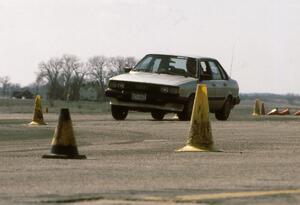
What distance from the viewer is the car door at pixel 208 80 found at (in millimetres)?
23981

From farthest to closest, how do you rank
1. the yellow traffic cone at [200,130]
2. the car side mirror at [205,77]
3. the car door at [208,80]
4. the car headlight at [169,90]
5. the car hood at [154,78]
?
the car door at [208,80] < the car side mirror at [205,77] < the car hood at [154,78] < the car headlight at [169,90] < the yellow traffic cone at [200,130]

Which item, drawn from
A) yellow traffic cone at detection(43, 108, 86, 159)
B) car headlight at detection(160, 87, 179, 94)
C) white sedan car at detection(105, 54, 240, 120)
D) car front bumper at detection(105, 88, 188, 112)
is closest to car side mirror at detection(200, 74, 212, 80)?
white sedan car at detection(105, 54, 240, 120)

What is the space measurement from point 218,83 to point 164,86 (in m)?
2.62

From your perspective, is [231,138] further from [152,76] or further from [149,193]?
[149,193]

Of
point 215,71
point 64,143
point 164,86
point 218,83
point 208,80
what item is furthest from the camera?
point 215,71

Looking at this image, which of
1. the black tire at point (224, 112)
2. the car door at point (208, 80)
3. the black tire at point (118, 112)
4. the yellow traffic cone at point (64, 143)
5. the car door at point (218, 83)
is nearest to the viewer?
the yellow traffic cone at point (64, 143)

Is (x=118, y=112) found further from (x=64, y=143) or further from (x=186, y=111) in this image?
(x=64, y=143)

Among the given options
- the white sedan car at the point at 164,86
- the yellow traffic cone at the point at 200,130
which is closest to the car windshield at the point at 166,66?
the white sedan car at the point at 164,86

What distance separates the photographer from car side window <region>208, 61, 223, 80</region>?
24.8 meters

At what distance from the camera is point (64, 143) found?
12.0m

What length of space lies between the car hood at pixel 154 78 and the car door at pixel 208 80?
0.50 meters

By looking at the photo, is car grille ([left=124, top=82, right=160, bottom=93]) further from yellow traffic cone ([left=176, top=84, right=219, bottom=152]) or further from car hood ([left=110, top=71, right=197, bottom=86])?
yellow traffic cone ([left=176, top=84, right=219, bottom=152])

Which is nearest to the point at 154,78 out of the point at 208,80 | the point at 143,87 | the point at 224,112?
the point at 143,87

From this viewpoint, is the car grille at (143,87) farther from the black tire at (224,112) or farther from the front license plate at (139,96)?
the black tire at (224,112)
